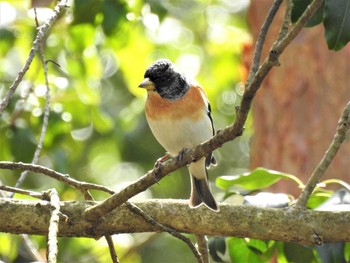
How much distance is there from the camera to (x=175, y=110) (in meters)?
4.21

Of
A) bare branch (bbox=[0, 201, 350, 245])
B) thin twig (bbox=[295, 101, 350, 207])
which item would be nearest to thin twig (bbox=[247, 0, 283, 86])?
thin twig (bbox=[295, 101, 350, 207])

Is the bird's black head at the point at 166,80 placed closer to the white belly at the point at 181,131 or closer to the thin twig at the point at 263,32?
the white belly at the point at 181,131

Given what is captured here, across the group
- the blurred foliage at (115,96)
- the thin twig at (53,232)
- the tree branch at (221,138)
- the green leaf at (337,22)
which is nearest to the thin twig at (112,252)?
the tree branch at (221,138)

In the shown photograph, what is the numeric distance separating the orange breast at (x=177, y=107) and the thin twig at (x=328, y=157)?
918 millimetres

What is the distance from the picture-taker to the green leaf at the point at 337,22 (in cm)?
273

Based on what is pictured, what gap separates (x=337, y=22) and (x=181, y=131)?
5.16ft

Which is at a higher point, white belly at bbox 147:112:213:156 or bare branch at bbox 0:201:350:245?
white belly at bbox 147:112:213:156

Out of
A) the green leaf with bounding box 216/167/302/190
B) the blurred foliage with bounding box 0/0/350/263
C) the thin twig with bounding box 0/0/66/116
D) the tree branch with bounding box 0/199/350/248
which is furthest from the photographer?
the blurred foliage with bounding box 0/0/350/263

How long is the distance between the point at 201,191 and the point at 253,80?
1725 mm

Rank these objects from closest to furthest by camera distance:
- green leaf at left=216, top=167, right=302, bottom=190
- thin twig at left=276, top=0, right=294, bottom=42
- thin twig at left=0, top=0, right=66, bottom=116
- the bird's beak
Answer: thin twig at left=276, top=0, right=294, bottom=42
thin twig at left=0, top=0, right=66, bottom=116
green leaf at left=216, top=167, right=302, bottom=190
the bird's beak

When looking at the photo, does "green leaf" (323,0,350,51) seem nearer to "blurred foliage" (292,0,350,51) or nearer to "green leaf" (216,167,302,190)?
"blurred foliage" (292,0,350,51)

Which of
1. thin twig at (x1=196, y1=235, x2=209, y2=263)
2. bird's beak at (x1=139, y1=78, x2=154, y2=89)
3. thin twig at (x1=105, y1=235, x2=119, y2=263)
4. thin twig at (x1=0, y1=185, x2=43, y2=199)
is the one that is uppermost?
bird's beak at (x1=139, y1=78, x2=154, y2=89)

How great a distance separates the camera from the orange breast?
13.8ft

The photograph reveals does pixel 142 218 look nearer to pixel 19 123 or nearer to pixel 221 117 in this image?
pixel 19 123
